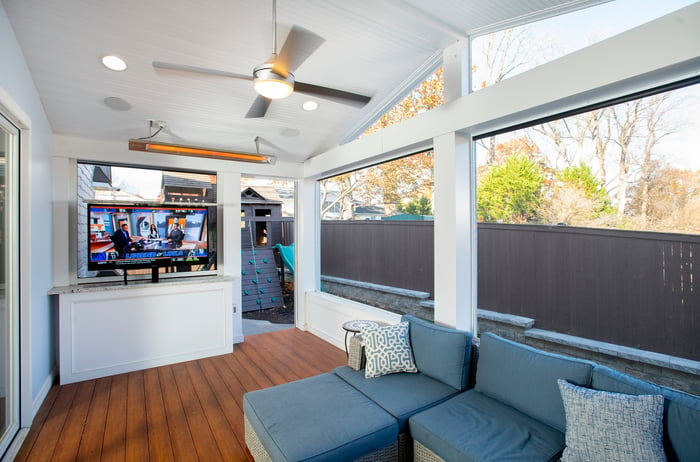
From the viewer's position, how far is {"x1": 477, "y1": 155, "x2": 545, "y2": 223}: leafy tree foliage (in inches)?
96.5

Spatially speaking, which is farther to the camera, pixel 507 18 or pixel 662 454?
pixel 507 18

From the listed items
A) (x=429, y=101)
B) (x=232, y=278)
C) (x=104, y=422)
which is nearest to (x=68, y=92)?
(x=232, y=278)

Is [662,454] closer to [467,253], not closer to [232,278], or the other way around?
[467,253]

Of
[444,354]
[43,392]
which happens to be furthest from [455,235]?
[43,392]

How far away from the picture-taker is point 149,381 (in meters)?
3.54

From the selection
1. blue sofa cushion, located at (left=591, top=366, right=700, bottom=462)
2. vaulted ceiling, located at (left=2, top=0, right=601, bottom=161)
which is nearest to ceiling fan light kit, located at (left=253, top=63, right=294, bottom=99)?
vaulted ceiling, located at (left=2, top=0, right=601, bottom=161)

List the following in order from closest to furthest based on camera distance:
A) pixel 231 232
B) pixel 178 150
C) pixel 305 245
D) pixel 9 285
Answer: pixel 9 285 → pixel 178 150 → pixel 231 232 → pixel 305 245

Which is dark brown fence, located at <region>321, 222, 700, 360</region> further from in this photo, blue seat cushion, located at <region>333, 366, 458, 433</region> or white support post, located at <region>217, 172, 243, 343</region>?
white support post, located at <region>217, 172, 243, 343</region>

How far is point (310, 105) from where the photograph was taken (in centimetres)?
368

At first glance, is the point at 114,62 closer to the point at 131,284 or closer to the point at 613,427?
the point at 131,284

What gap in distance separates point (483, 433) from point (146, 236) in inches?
155

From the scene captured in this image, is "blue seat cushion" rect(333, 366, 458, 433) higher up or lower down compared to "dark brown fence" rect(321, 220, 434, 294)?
lower down

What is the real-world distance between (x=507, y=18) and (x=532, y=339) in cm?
228

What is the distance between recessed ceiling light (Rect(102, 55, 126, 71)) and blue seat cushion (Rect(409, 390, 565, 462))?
11.0 feet
